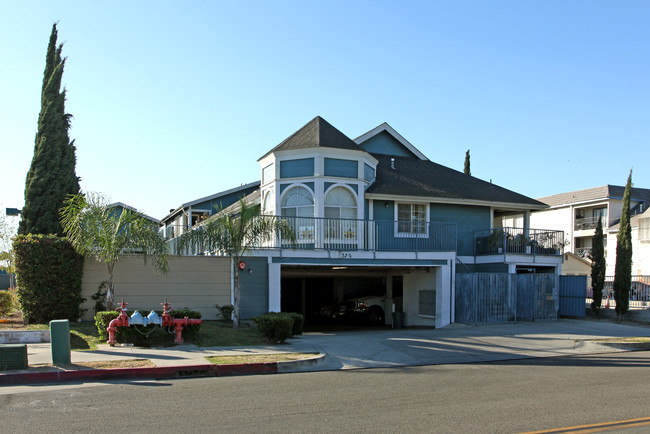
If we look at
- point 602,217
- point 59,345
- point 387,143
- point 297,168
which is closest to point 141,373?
point 59,345

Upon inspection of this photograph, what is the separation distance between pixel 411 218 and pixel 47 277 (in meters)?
13.2

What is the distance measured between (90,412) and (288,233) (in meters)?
9.48

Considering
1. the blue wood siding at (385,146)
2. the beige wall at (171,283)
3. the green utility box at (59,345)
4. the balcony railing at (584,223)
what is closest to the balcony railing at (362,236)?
the beige wall at (171,283)

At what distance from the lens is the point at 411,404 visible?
7.84 m

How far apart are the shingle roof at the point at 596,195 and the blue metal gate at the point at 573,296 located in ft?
72.6

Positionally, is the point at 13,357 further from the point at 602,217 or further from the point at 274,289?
the point at 602,217

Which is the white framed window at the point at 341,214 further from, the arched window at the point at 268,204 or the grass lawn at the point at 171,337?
the grass lawn at the point at 171,337

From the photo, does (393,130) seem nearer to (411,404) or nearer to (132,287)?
(132,287)

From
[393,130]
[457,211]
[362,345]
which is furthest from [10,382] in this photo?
[393,130]

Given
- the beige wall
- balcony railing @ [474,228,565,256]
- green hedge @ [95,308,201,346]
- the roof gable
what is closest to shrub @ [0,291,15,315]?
the beige wall

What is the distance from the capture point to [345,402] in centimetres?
797

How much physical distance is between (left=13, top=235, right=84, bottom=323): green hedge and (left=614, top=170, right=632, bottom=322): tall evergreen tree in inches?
747

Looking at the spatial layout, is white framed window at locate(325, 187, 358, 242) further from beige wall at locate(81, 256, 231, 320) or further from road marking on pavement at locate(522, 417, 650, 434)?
road marking on pavement at locate(522, 417, 650, 434)

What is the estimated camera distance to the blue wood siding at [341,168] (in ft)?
66.5
